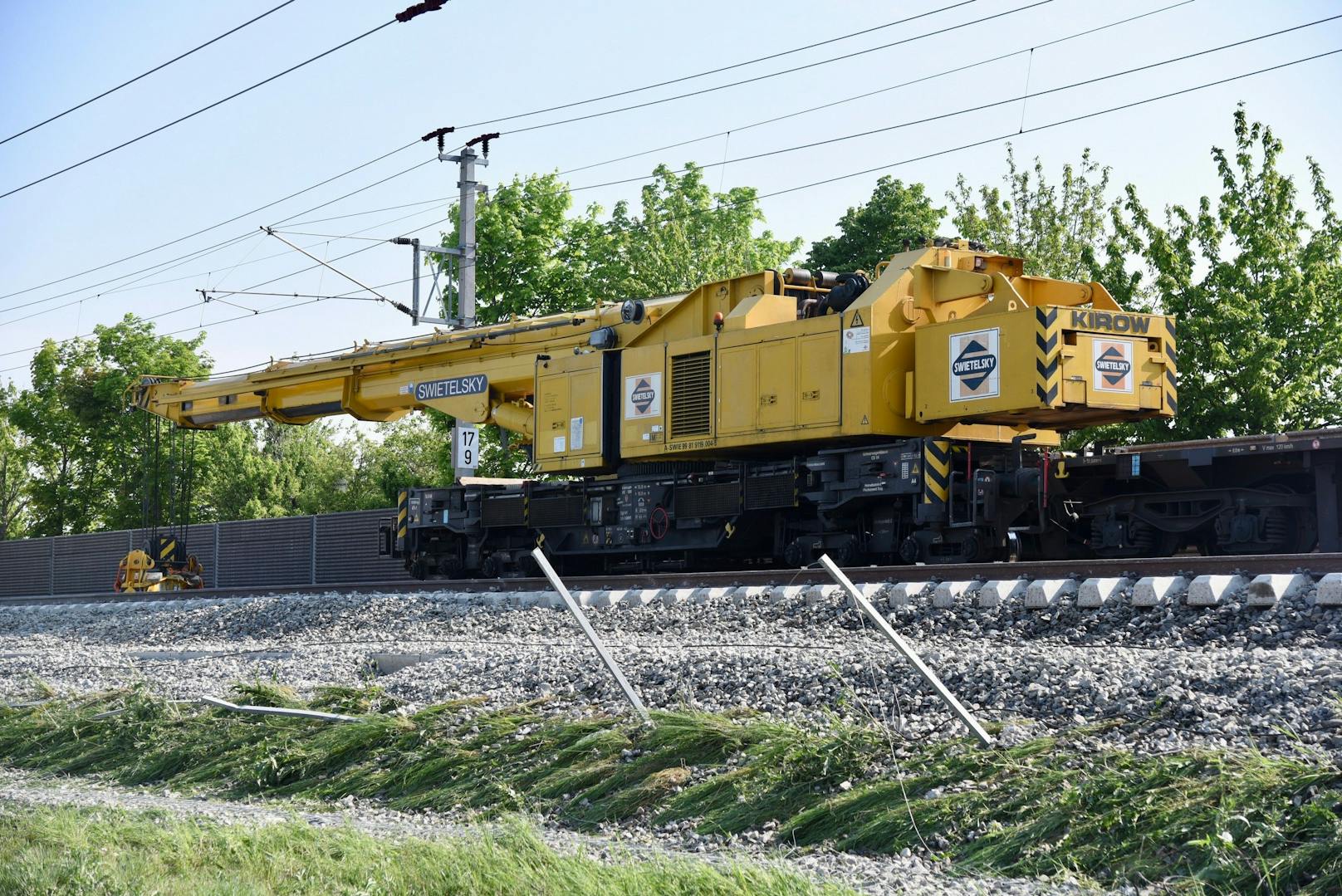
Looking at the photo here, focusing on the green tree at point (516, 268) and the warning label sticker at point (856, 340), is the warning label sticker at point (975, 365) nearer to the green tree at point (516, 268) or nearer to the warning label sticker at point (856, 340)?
the warning label sticker at point (856, 340)

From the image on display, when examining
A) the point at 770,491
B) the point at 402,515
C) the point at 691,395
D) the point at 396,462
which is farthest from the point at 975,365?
the point at 396,462

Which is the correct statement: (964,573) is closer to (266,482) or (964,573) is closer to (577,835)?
(577,835)

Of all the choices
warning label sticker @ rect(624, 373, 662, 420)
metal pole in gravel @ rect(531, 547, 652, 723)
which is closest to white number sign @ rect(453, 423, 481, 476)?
warning label sticker @ rect(624, 373, 662, 420)

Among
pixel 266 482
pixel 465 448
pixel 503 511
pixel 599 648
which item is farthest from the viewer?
pixel 266 482

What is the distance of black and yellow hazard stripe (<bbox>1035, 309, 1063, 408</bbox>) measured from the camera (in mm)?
13633

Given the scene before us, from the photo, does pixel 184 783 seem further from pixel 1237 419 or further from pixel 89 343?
pixel 89 343

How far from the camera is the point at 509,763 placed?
27.7ft

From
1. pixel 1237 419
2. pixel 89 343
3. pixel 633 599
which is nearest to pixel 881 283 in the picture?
pixel 633 599

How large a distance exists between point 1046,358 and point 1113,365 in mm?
1052

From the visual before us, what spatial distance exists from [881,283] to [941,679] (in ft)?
25.8

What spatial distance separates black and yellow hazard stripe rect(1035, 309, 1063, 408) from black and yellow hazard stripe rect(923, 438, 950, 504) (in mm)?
1140

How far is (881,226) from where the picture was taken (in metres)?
32.6

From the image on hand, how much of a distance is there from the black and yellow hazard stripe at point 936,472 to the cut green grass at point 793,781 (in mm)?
6255

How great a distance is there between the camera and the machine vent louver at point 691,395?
1644 cm
